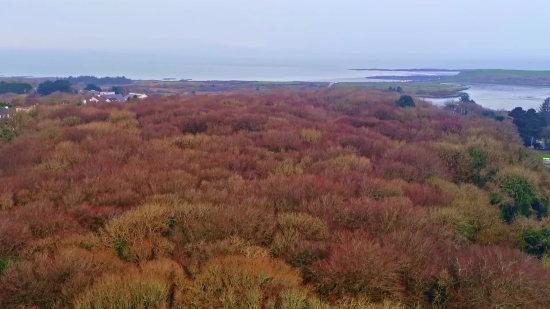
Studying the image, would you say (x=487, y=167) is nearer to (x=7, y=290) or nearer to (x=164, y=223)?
(x=164, y=223)

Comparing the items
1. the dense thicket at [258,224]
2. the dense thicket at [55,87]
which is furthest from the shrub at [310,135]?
the dense thicket at [55,87]

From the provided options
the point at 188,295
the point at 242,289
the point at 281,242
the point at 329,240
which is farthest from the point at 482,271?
the point at 188,295

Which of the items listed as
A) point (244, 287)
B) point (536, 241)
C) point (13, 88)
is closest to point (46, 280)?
point (244, 287)

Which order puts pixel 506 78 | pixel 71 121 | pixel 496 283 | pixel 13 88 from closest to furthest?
pixel 496 283 < pixel 71 121 < pixel 13 88 < pixel 506 78

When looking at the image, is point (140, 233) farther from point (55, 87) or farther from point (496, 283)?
point (55, 87)

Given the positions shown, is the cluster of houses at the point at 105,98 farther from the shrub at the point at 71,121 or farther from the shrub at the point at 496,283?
the shrub at the point at 496,283

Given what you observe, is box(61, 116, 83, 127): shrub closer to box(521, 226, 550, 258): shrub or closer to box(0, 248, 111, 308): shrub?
box(0, 248, 111, 308): shrub
